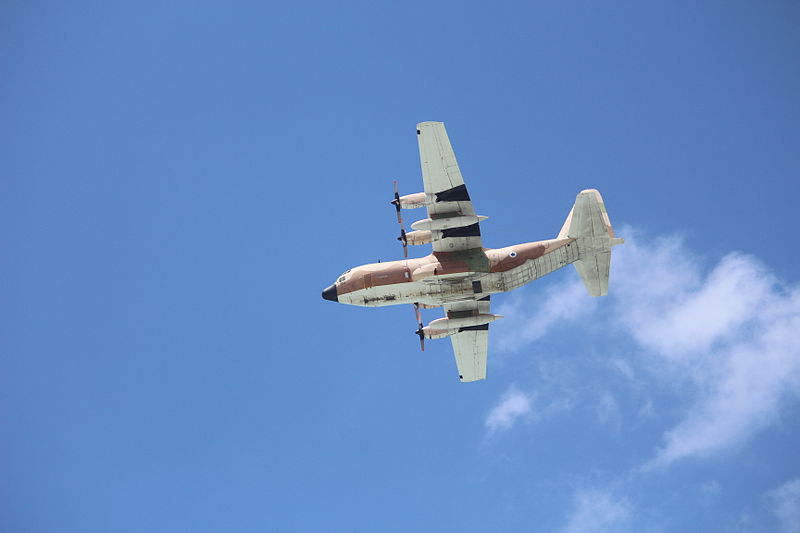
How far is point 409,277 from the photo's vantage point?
117 ft

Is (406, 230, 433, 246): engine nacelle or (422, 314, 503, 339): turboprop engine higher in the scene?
(406, 230, 433, 246): engine nacelle

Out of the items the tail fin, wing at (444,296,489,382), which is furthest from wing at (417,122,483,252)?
wing at (444,296,489,382)

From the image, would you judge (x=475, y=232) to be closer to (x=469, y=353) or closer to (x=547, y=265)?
(x=547, y=265)

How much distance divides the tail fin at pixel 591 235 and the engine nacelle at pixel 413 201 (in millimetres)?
7398

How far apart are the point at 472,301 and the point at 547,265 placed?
477cm

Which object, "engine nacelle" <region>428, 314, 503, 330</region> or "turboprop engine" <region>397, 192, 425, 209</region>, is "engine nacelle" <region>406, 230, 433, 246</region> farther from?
"engine nacelle" <region>428, 314, 503, 330</region>

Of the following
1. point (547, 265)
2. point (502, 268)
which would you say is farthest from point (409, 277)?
point (547, 265)

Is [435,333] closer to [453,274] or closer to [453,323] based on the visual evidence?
[453,323]

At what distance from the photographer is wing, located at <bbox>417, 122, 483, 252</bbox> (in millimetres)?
32125

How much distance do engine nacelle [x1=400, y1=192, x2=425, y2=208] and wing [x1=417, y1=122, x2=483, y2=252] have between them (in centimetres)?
75

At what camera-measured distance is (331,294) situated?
3678 centimetres

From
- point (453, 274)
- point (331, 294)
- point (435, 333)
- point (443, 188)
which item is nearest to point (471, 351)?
point (435, 333)

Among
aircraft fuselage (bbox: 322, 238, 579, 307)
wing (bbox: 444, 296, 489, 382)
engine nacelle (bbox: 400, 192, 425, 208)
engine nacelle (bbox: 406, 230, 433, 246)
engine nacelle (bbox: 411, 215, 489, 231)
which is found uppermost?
engine nacelle (bbox: 400, 192, 425, 208)

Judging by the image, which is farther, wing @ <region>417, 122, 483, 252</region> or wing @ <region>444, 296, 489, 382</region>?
wing @ <region>444, 296, 489, 382</region>
